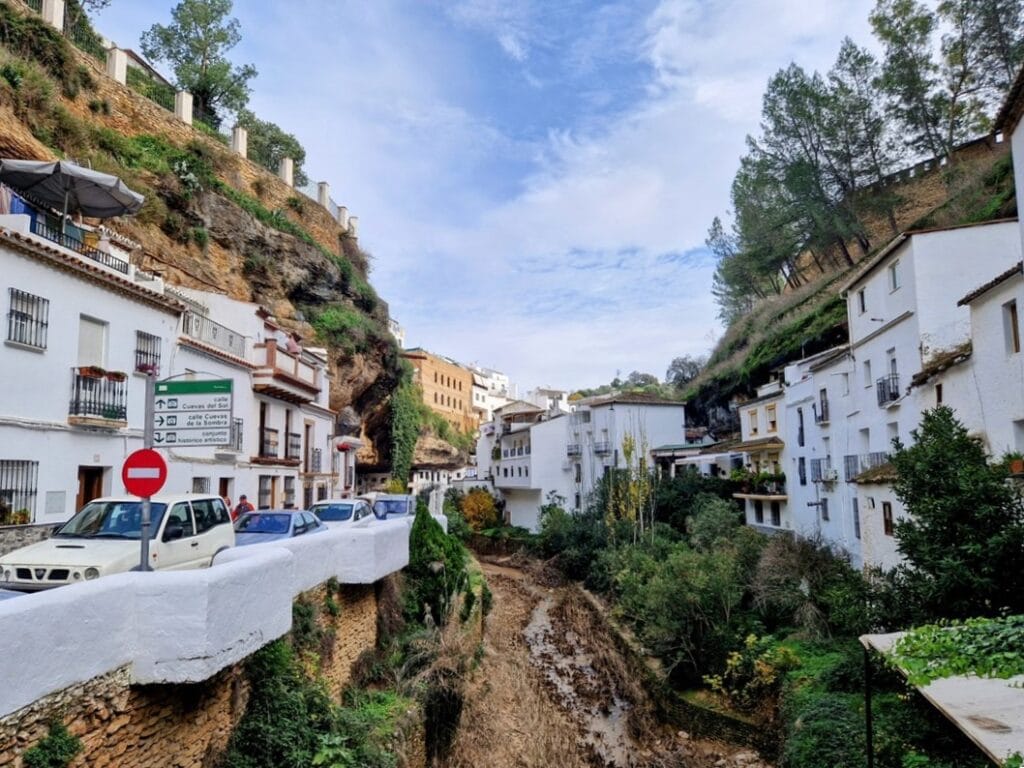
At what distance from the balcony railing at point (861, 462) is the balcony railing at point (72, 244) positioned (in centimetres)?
2146

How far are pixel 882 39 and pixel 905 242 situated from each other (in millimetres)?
25305

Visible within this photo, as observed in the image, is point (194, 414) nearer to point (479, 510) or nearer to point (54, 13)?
point (54, 13)

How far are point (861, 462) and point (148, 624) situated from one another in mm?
21839

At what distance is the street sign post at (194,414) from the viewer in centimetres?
732

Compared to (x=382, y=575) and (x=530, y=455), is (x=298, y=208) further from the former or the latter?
(x=382, y=575)

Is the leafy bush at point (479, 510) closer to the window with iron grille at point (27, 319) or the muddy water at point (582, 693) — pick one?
the muddy water at point (582, 693)

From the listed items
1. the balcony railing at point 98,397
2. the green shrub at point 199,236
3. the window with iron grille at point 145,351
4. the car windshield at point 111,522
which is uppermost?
→ the green shrub at point 199,236

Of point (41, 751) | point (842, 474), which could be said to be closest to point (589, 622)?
point (842, 474)

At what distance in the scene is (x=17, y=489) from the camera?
12031 mm

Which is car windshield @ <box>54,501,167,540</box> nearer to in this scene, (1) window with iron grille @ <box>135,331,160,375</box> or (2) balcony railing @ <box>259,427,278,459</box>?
(1) window with iron grille @ <box>135,331,160,375</box>

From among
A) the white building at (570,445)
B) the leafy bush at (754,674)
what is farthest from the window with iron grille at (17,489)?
the white building at (570,445)

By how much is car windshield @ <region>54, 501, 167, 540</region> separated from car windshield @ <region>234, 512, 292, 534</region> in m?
4.04

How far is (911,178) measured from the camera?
39.6 meters

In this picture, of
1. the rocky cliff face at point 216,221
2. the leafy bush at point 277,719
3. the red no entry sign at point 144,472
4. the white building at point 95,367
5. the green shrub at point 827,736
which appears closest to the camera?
the red no entry sign at point 144,472
